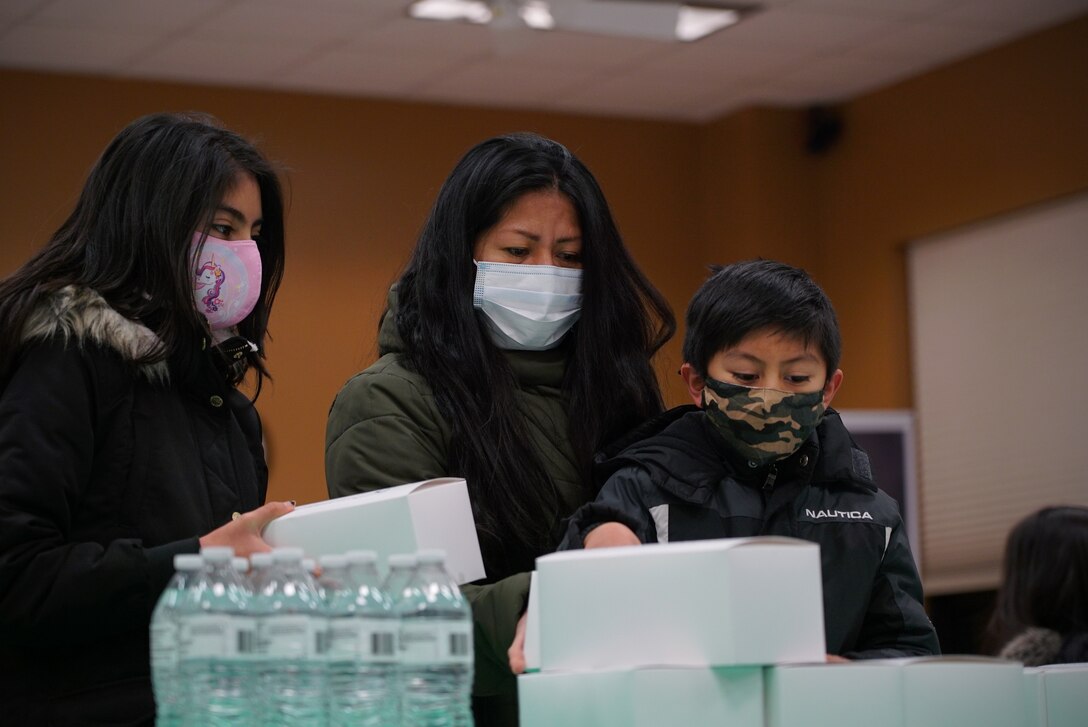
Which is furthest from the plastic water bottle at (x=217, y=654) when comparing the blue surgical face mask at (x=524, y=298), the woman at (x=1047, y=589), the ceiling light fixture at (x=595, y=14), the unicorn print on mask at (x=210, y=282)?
the ceiling light fixture at (x=595, y=14)

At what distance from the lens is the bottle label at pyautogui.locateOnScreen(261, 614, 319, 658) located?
1479mm

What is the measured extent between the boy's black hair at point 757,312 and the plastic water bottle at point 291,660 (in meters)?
0.80

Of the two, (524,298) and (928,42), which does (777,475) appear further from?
(928,42)

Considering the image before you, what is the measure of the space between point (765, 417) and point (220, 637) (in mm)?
841

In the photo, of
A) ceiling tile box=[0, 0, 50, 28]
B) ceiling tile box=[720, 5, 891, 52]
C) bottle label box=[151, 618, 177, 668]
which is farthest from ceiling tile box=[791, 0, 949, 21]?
bottle label box=[151, 618, 177, 668]

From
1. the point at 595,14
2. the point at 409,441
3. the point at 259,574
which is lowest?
the point at 259,574

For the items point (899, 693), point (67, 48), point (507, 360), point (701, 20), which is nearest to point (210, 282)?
point (507, 360)

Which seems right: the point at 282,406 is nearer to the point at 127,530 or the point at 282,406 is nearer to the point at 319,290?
the point at 319,290

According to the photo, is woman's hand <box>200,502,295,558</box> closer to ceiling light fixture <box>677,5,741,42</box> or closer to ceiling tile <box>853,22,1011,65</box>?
ceiling light fixture <box>677,5,741,42</box>

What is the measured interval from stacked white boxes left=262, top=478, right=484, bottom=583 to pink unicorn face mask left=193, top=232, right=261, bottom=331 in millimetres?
370

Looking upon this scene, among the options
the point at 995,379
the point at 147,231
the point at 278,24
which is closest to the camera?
the point at 147,231

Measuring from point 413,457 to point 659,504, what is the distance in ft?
1.13

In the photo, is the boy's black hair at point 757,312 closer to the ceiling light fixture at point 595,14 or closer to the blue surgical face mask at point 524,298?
the blue surgical face mask at point 524,298

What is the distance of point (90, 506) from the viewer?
6.17ft
